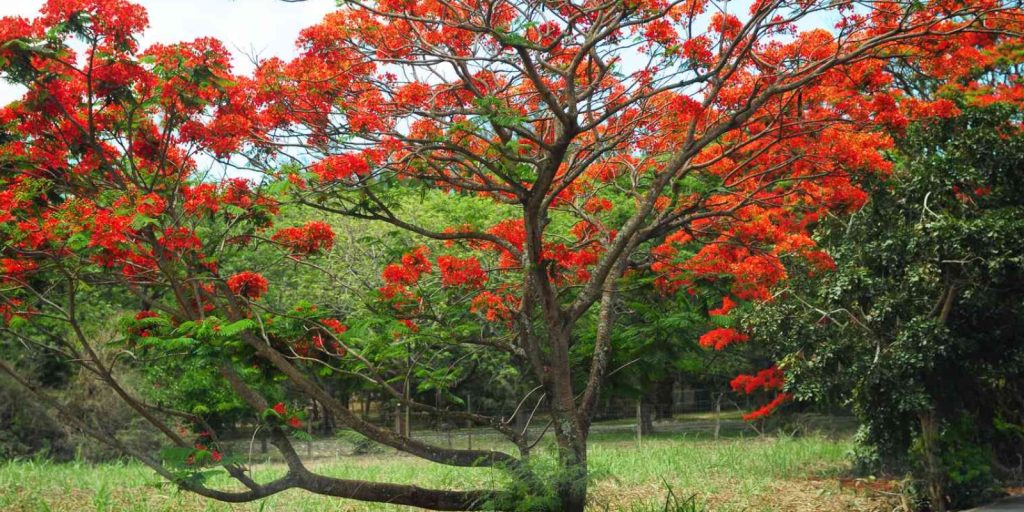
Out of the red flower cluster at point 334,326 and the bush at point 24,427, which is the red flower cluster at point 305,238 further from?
the bush at point 24,427

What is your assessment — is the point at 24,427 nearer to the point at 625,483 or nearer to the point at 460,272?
the point at 625,483

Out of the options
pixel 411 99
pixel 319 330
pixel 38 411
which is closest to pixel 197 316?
pixel 319 330

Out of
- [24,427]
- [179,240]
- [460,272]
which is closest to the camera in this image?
[179,240]

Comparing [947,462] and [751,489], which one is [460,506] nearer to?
[751,489]

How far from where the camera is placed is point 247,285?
6.65 metres

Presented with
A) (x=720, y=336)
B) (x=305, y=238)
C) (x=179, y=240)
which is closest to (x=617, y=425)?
(x=720, y=336)

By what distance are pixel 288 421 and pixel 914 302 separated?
5.92m

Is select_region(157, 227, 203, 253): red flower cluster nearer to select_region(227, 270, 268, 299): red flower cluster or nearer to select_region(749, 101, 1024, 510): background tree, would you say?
select_region(227, 270, 268, 299): red flower cluster

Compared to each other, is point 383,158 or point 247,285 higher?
point 383,158

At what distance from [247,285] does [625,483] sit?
5.29 metres

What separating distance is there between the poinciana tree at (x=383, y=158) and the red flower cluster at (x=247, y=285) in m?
0.03

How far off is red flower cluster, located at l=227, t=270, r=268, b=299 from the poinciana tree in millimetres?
25

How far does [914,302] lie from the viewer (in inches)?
337

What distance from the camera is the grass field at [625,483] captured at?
8414 millimetres
